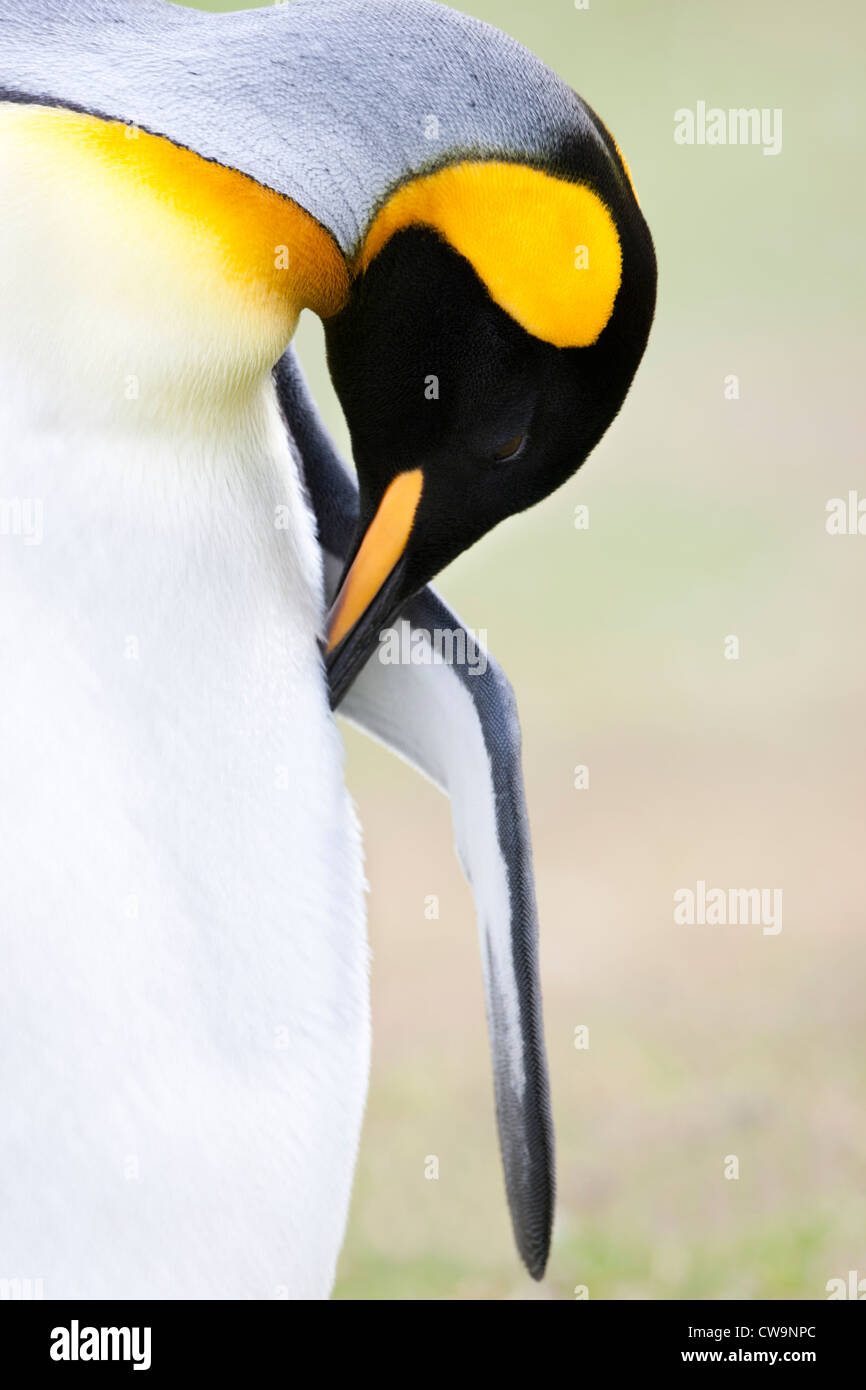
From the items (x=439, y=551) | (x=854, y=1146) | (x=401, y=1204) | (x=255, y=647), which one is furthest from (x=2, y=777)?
(x=854, y=1146)

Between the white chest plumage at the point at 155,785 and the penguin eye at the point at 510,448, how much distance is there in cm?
13

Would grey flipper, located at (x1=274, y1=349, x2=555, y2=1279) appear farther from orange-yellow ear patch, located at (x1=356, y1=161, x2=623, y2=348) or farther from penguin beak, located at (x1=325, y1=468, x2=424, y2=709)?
orange-yellow ear patch, located at (x1=356, y1=161, x2=623, y2=348)

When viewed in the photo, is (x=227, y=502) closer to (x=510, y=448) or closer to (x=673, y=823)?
(x=510, y=448)

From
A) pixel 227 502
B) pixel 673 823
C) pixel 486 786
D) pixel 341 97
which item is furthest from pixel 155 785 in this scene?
pixel 673 823

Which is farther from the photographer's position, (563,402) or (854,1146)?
(854,1146)

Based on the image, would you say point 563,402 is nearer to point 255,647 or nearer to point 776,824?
point 255,647

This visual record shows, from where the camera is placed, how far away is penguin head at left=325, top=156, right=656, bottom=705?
2.30ft

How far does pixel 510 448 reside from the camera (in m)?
0.76

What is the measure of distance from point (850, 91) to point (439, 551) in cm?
696

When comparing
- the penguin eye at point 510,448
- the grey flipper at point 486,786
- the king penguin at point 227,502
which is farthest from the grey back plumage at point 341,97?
the grey flipper at point 486,786

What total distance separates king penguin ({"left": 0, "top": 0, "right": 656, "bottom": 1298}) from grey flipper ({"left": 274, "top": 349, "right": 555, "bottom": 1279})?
0.06 ft

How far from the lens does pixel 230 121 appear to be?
70 cm

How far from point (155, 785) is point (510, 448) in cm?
27
